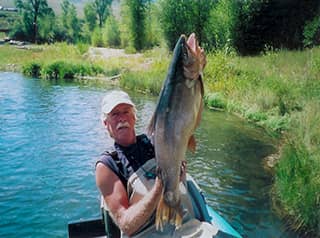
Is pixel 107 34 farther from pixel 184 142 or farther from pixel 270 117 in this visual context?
pixel 184 142

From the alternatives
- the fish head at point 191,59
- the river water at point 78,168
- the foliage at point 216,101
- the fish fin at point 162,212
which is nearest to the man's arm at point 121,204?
the fish fin at point 162,212

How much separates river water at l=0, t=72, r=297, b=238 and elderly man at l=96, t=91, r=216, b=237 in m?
3.91

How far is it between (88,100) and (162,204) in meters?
18.5

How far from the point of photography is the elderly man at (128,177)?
3365 millimetres

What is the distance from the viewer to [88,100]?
2116cm

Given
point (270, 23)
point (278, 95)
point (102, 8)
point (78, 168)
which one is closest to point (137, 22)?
point (270, 23)

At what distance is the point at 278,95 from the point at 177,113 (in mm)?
13755

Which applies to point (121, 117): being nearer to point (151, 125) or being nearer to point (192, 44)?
point (151, 125)

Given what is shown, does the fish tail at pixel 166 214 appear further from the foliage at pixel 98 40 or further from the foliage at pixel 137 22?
the foliage at pixel 98 40

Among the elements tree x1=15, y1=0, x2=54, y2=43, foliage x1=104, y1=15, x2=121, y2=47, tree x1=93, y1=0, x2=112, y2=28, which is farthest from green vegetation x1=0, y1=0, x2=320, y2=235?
tree x1=93, y1=0, x2=112, y2=28

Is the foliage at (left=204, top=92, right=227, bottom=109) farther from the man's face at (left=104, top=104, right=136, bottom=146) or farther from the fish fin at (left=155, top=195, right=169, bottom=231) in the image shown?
the fish fin at (left=155, top=195, right=169, bottom=231)

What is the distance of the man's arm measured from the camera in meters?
3.24

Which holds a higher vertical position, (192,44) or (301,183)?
(192,44)

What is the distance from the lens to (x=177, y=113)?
259 cm
